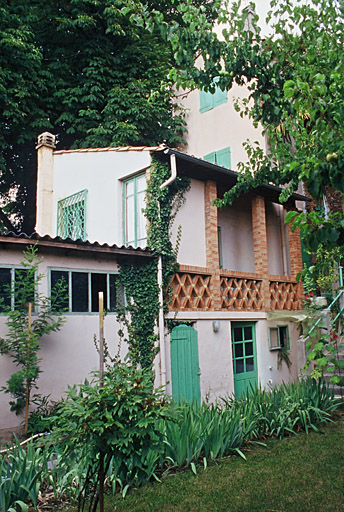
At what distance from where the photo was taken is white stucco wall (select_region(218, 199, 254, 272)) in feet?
41.4

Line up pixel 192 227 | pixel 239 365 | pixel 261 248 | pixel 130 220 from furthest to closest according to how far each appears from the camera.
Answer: pixel 261 248
pixel 239 365
pixel 130 220
pixel 192 227

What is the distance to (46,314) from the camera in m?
7.62

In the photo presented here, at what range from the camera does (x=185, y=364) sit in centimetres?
938

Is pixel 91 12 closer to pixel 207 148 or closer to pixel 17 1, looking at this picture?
pixel 17 1

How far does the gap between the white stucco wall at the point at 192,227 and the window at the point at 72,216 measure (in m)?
2.85

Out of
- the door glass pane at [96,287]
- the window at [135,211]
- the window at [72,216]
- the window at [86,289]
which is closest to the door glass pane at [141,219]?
the window at [135,211]

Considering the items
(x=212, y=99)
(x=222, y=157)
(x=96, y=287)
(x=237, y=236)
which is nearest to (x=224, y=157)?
(x=222, y=157)

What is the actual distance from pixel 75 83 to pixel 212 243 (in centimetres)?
1005

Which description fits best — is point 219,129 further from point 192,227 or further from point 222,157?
point 192,227

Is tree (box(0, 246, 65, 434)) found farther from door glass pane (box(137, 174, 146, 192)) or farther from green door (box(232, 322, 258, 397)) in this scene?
green door (box(232, 322, 258, 397))

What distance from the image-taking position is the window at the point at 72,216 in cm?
1171

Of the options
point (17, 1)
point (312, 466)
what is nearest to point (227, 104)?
point (17, 1)

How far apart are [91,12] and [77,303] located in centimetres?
1302

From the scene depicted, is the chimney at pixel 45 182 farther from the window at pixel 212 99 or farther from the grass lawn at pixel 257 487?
the grass lawn at pixel 257 487
